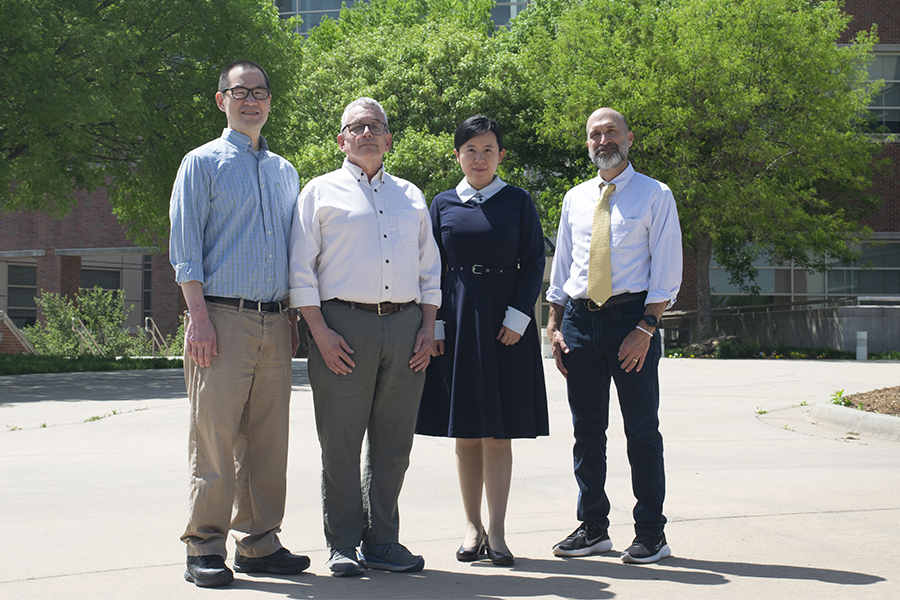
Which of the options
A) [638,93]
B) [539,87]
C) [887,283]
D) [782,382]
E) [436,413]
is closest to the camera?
[436,413]

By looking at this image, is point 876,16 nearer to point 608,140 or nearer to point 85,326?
point 85,326

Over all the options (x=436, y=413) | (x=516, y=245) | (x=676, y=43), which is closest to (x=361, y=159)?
(x=516, y=245)

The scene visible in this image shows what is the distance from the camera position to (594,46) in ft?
75.7

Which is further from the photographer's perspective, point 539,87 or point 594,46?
point 539,87

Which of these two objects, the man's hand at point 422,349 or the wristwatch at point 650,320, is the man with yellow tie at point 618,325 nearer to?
the wristwatch at point 650,320

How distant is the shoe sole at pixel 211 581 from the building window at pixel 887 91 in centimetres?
3031

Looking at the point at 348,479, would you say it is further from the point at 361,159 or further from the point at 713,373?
the point at 713,373

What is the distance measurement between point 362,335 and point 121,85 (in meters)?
12.9

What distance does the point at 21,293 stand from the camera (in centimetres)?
3944

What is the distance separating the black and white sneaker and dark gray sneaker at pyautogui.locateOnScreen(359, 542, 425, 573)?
0.72 meters

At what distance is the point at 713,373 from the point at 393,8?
24877 millimetres

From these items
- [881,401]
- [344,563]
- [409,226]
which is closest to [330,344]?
[409,226]

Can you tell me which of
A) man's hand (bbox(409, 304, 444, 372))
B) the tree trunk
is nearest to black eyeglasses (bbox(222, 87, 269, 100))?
man's hand (bbox(409, 304, 444, 372))

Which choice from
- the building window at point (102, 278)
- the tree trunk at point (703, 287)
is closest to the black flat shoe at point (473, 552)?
the tree trunk at point (703, 287)
